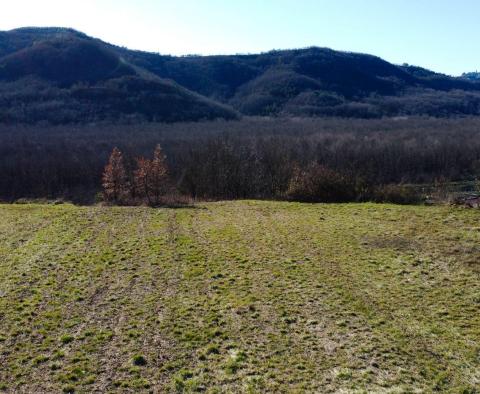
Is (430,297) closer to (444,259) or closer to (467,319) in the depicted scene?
(467,319)

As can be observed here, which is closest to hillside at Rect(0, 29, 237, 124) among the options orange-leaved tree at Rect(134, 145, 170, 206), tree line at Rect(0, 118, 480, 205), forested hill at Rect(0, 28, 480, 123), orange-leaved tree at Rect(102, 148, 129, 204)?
forested hill at Rect(0, 28, 480, 123)

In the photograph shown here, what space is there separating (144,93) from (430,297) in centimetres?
13069

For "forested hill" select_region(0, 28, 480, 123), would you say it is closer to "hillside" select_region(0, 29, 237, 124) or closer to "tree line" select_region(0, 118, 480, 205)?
"hillside" select_region(0, 29, 237, 124)

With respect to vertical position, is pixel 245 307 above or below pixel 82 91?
below

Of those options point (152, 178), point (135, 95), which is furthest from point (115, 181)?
point (135, 95)

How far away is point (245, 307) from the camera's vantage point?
45.2 feet

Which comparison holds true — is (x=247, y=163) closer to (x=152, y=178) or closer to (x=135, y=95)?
(x=152, y=178)

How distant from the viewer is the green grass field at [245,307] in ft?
33.2

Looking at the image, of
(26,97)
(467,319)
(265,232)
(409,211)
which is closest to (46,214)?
(265,232)

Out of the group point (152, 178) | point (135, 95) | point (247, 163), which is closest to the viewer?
point (152, 178)

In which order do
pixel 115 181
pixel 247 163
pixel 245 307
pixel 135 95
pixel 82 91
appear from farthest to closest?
pixel 135 95
pixel 82 91
pixel 247 163
pixel 115 181
pixel 245 307

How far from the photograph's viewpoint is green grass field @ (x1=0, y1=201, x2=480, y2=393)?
10117 millimetres

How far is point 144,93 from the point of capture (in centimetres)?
13488

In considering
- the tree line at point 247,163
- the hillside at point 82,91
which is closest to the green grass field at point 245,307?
the tree line at point 247,163
